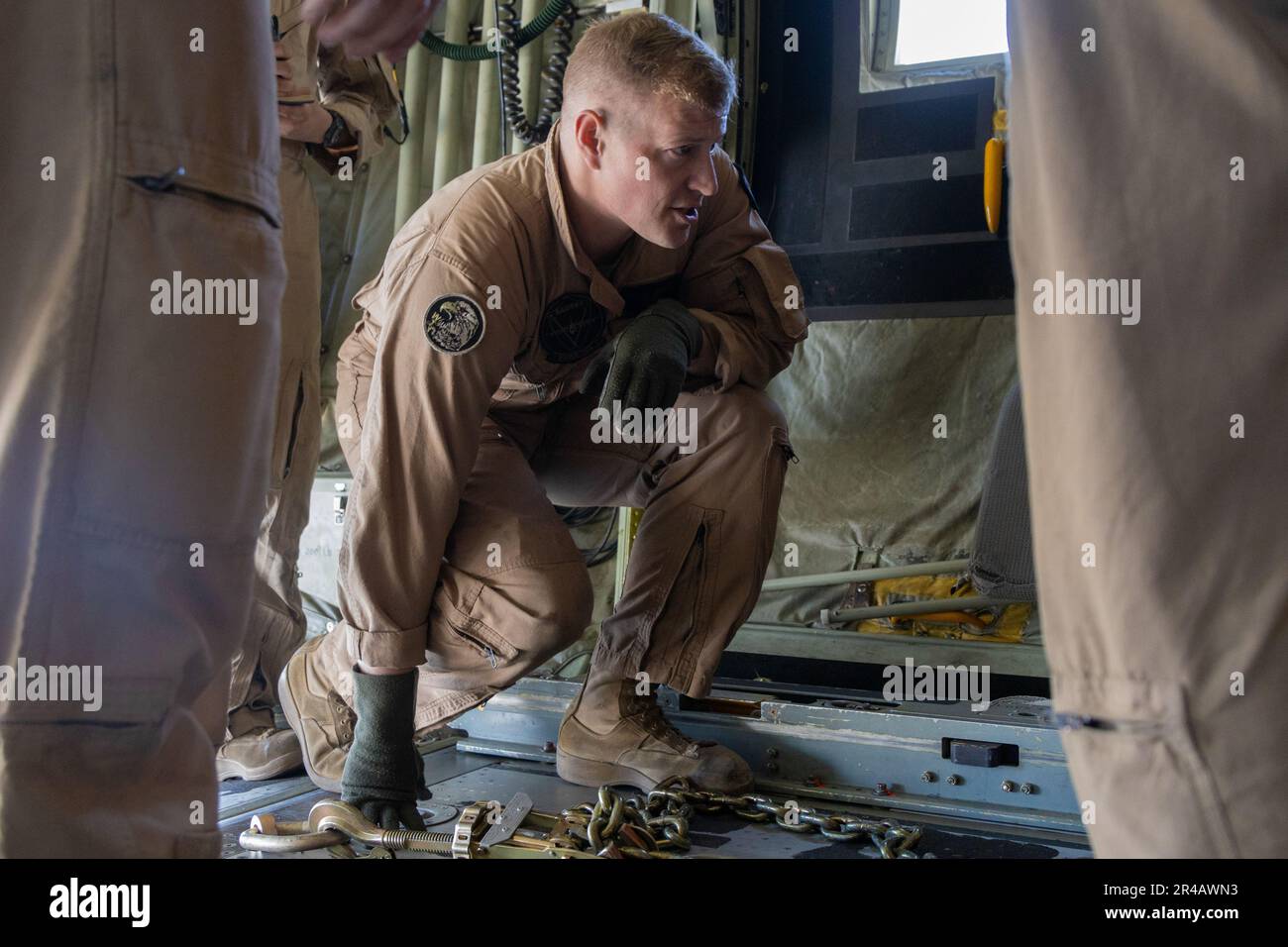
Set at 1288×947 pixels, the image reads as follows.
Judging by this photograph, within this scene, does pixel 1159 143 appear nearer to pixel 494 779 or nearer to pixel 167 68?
pixel 167 68

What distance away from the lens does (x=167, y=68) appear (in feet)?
2.56

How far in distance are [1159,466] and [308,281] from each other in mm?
1873

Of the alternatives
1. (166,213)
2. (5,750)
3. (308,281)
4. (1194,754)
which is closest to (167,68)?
(166,213)

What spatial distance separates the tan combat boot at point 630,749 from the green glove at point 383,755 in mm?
368

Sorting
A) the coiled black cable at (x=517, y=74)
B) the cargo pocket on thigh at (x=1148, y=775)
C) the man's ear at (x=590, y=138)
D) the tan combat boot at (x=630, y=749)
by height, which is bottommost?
the tan combat boot at (x=630, y=749)

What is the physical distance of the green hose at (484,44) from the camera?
3102 millimetres

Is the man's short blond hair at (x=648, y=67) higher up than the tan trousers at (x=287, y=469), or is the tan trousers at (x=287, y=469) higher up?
the man's short blond hair at (x=648, y=67)

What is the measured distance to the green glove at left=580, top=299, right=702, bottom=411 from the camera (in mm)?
1926

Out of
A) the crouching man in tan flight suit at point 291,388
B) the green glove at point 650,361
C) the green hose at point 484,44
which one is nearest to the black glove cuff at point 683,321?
the green glove at point 650,361

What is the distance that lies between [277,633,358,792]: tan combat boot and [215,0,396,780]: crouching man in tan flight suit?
0.11m

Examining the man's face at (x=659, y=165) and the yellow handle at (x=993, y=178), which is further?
the yellow handle at (x=993, y=178)

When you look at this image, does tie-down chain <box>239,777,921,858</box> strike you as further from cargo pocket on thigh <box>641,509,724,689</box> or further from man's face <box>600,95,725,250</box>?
man's face <box>600,95,725,250</box>

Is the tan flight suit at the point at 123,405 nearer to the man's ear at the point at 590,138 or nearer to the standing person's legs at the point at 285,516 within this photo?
the man's ear at the point at 590,138

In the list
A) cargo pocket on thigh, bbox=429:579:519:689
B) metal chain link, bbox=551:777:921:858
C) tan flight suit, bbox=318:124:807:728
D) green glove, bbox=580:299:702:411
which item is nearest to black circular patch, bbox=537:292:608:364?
tan flight suit, bbox=318:124:807:728
